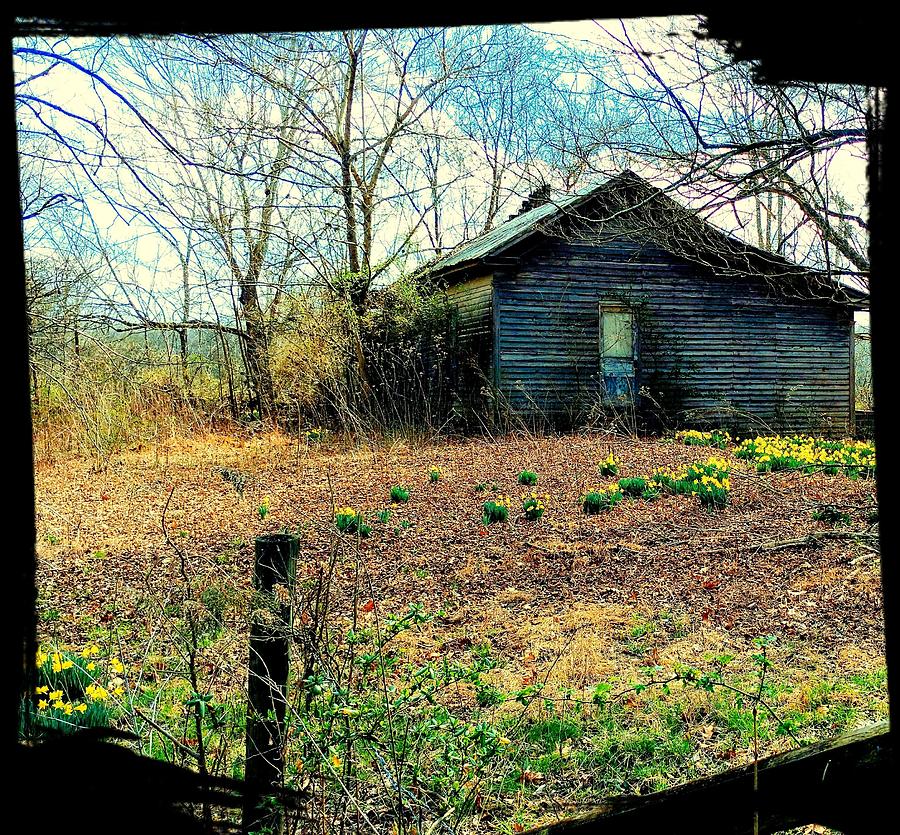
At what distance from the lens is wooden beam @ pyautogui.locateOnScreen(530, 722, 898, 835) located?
4.04ft

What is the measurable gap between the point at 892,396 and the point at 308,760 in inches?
93.8

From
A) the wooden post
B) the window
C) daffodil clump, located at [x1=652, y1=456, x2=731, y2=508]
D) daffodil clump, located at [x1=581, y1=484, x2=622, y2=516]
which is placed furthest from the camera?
the window

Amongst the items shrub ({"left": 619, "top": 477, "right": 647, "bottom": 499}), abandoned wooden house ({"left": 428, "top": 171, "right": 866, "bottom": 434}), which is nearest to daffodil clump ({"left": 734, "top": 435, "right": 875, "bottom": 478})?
shrub ({"left": 619, "top": 477, "right": 647, "bottom": 499})

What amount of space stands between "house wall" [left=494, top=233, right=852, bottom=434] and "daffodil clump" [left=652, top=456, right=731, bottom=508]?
22.2 ft

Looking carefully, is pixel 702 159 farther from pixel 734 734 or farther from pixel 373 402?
pixel 373 402

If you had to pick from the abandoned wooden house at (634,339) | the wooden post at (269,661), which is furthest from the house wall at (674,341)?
the wooden post at (269,661)

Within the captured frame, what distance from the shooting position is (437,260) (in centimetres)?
2011

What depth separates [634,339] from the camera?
733 inches

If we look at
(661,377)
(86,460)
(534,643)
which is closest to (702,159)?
(534,643)

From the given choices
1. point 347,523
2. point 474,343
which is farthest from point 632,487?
point 474,343

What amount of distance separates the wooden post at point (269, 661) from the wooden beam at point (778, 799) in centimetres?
144

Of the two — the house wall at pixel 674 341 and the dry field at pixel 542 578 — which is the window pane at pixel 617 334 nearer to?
the house wall at pixel 674 341

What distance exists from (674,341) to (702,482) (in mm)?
10353

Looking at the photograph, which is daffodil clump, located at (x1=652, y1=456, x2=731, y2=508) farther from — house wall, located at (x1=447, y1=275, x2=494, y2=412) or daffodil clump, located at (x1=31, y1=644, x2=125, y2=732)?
house wall, located at (x1=447, y1=275, x2=494, y2=412)
